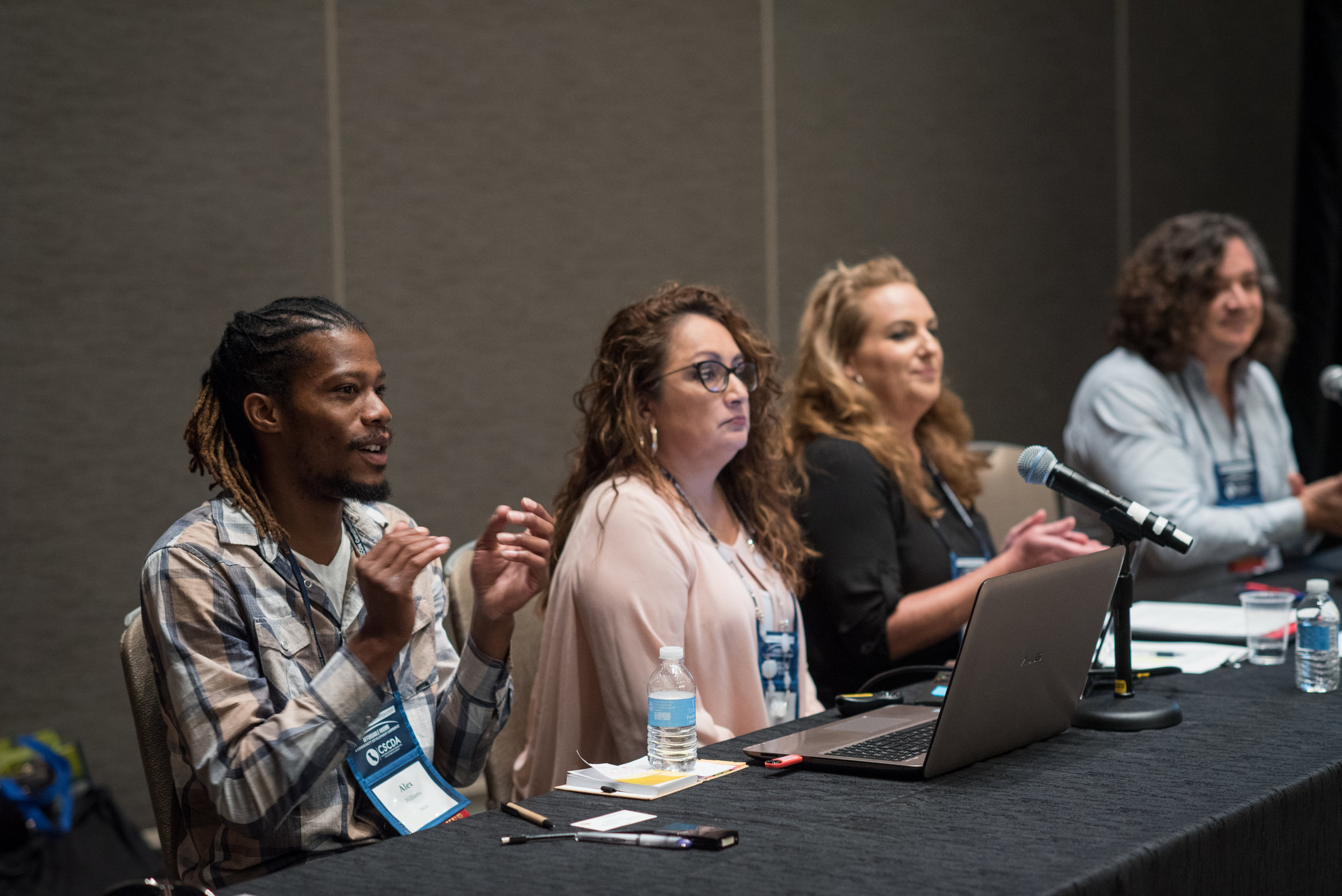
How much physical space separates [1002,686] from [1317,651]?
70cm

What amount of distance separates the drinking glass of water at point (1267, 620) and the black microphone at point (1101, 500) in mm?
528

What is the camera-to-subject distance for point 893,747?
1.61m

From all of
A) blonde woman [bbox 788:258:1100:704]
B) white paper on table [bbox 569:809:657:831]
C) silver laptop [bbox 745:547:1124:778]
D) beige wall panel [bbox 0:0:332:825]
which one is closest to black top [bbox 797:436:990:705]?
blonde woman [bbox 788:258:1100:704]

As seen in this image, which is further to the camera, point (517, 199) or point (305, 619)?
point (517, 199)

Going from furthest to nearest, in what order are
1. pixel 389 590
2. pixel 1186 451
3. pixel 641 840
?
1. pixel 1186 451
2. pixel 389 590
3. pixel 641 840

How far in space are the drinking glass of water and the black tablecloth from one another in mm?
470

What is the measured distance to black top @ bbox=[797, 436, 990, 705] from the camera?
8.01ft

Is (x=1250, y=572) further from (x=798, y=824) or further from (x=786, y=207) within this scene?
(x=798, y=824)

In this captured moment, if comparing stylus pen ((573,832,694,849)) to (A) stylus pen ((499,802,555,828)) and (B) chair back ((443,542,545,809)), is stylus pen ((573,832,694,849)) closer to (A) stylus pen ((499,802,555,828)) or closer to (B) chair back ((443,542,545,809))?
(A) stylus pen ((499,802,555,828))

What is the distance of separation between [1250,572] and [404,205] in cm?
243

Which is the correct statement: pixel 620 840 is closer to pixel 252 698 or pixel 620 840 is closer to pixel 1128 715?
pixel 252 698

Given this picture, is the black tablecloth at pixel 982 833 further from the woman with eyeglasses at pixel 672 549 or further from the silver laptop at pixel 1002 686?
the woman with eyeglasses at pixel 672 549

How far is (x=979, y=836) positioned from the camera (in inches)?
50.7

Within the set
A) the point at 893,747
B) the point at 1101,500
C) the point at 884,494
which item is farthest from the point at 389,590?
the point at 884,494
